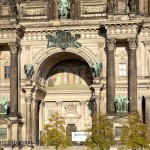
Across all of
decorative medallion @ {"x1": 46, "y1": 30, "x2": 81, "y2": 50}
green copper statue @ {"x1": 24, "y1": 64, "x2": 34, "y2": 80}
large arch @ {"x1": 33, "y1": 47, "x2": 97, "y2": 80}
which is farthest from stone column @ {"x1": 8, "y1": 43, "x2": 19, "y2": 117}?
decorative medallion @ {"x1": 46, "y1": 30, "x2": 81, "y2": 50}

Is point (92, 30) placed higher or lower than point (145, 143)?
higher

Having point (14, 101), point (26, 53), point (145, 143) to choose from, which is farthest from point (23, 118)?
point (145, 143)

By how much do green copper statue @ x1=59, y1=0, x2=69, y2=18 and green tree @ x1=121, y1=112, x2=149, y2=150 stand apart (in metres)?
11.4

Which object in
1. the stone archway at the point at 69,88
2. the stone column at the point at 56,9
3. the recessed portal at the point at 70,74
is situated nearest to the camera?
the stone column at the point at 56,9

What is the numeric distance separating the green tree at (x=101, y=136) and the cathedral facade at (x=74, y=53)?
3473mm

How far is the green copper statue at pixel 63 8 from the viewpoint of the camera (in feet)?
153

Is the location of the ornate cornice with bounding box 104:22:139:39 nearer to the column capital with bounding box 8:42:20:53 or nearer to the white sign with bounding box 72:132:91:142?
the column capital with bounding box 8:42:20:53

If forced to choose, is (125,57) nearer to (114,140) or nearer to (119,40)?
(119,40)

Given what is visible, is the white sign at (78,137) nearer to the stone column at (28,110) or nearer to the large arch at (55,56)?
the stone column at (28,110)

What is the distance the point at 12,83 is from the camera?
1780 inches

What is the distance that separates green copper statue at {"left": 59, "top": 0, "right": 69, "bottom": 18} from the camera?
46.7m

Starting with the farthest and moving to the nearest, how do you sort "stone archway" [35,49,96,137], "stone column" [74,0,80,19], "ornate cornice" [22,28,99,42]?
"stone archway" [35,49,96,137] → "stone column" [74,0,80,19] → "ornate cornice" [22,28,99,42]

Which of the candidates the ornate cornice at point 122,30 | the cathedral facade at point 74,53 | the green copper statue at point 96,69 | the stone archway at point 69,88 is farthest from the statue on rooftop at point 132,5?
the stone archway at point 69,88

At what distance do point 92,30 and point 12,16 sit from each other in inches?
260
